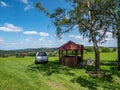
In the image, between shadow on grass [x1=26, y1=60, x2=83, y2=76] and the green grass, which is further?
shadow on grass [x1=26, y1=60, x2=83, y2=76]

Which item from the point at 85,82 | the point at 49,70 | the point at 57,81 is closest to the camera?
the point at 57,81

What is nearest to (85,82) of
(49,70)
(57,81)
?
(57,81)

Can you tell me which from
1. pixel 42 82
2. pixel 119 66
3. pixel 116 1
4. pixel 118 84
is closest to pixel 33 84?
pixel 42 82

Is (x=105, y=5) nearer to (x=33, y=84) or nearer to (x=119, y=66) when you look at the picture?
(x=119, y=66)

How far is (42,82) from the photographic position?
19.0m

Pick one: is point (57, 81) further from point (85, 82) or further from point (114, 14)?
point (114, 14)

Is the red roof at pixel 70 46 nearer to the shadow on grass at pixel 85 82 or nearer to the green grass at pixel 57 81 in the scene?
the green grass at pixel 57 81

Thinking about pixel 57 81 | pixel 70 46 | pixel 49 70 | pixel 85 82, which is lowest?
pixel 85 82

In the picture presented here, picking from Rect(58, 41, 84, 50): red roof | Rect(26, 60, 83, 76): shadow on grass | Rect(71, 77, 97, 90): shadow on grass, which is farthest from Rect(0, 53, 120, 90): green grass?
Rect(58, 41, 84, 50): red roof

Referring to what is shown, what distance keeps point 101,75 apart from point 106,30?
16.1ft

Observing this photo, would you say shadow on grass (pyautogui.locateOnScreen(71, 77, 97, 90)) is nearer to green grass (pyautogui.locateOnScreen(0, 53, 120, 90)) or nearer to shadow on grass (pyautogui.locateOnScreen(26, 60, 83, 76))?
green grass (pyautogui.locateOnScreen(0, 53, 120, 90))

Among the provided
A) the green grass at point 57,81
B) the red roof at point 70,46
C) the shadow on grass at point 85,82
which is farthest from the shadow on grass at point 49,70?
the red roof at point 70,46

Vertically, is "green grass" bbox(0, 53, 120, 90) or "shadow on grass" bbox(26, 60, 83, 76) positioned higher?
"shadow on grass" bbox(26, 60, 83, 76)

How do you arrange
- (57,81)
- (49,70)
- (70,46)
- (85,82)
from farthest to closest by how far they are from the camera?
(70,46), (49,70), (85,82), (57,81)
